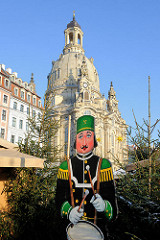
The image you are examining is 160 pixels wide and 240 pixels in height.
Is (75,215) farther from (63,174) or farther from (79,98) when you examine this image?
(79,98)

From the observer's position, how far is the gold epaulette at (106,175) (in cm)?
534

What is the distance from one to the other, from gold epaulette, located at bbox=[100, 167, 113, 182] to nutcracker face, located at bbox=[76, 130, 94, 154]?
738 mm

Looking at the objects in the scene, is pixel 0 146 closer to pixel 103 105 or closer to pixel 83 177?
pixel 83 177

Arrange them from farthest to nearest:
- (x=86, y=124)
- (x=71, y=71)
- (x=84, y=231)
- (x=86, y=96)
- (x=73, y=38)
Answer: (x=73, y=38) < (x=71, y=71) < (x=86, y=96) < (x=86, y=124) < (x=84, y=231)

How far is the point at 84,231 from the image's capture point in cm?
521

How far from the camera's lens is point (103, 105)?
209 feet

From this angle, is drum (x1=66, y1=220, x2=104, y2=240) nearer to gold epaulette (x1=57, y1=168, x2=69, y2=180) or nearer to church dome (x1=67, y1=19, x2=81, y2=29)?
gold epaulette (x1=57, y1=168, x2=69, y2=180)

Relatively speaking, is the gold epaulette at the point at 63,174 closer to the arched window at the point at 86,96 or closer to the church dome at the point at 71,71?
the arched window at the point at 86,96

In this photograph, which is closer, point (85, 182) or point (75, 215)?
point (75, 215)

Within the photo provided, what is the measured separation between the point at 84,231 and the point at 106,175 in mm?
1442

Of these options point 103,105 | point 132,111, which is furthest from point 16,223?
point 103,105

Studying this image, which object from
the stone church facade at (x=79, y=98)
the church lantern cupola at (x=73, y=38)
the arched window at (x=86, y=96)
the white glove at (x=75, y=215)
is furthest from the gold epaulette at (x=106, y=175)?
the church lantern cupola at (x=73, y=38)

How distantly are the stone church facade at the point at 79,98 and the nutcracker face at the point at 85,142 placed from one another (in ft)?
134

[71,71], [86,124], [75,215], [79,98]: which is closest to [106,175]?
[75,215]
